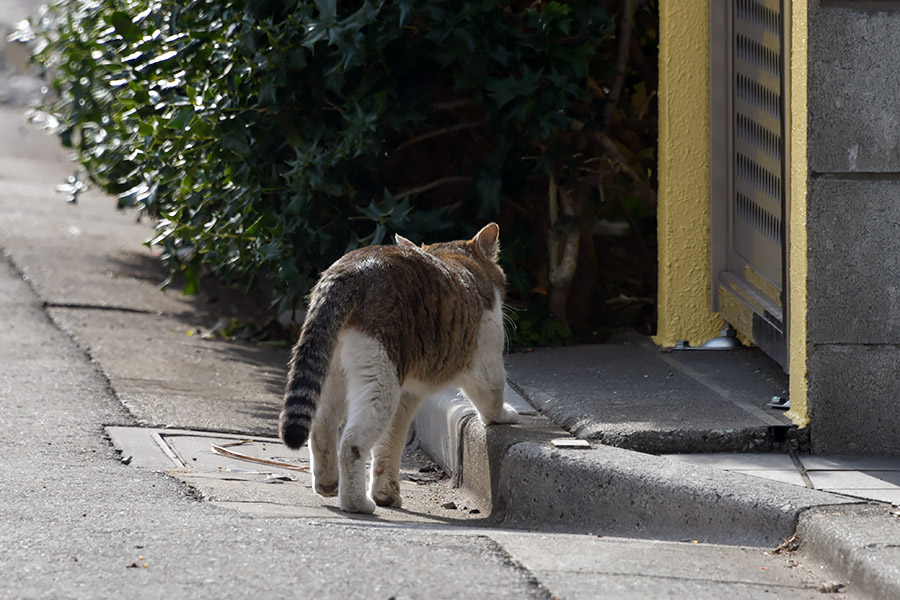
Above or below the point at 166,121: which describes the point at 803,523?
below

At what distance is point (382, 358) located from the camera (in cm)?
436

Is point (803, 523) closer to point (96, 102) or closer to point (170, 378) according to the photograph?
point (170, 378)

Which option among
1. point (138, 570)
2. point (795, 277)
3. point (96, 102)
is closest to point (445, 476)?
point (795, 277)

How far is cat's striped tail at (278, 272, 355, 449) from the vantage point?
4066 mm

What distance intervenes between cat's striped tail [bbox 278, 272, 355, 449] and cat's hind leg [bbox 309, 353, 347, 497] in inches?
16.1

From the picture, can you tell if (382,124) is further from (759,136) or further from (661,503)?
(661,503)

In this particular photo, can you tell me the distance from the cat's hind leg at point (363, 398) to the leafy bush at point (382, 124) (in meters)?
1.49

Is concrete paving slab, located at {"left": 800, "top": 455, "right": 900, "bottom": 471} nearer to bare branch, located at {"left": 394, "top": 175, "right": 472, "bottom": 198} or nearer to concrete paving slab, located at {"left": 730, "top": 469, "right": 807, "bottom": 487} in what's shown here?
concrete paving slab, located at {"left": 730, "top": 469, "right": 807, "bottom": 487}

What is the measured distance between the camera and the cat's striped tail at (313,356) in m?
4.07

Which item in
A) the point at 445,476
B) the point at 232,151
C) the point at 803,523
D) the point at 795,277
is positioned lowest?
the point at 445,476

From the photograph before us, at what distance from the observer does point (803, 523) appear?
370cm

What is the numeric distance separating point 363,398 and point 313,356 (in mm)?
258

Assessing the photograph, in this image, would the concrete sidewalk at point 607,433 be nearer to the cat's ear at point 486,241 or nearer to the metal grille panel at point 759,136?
the metal grille panel at point 759,136

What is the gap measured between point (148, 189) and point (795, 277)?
3.70m
